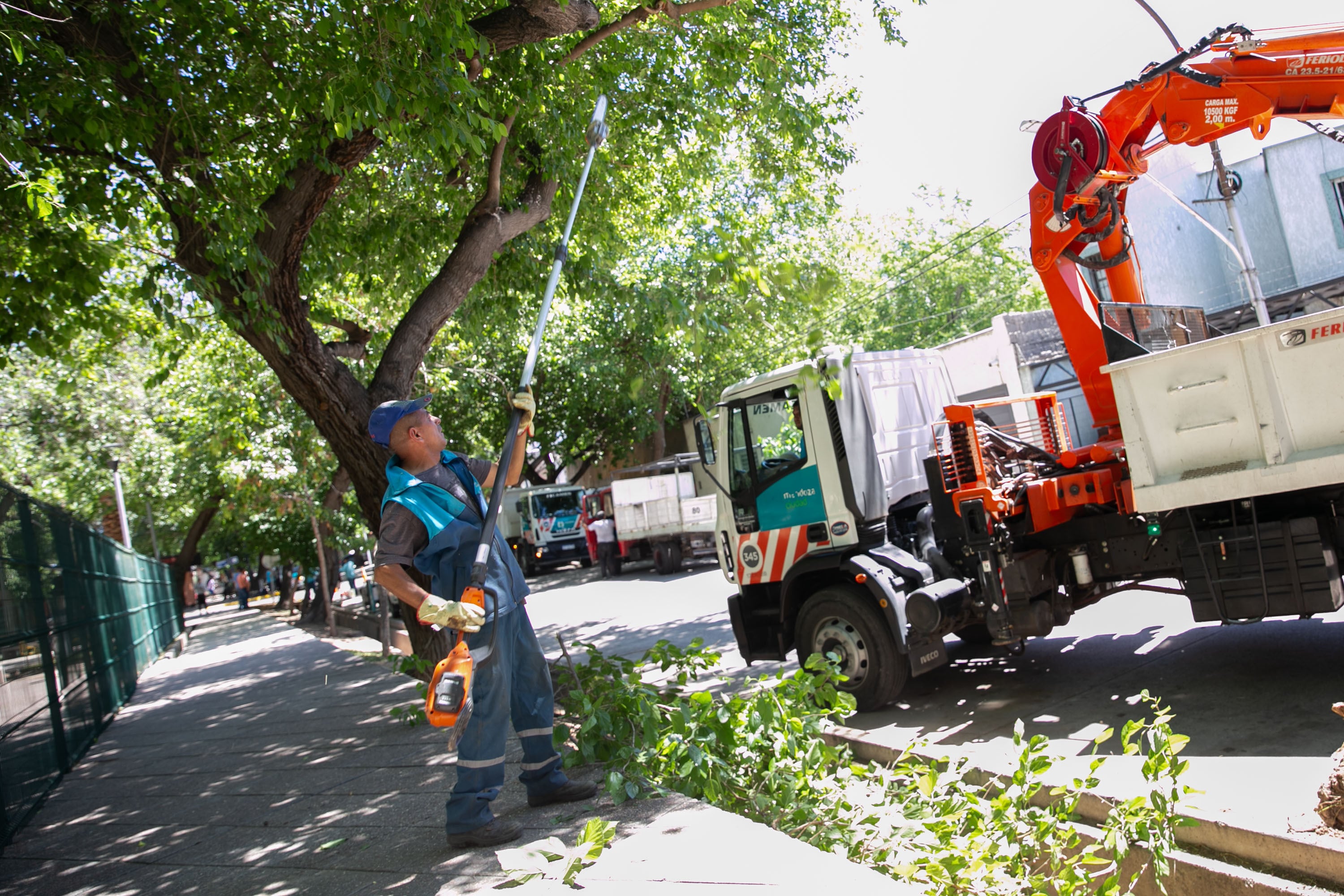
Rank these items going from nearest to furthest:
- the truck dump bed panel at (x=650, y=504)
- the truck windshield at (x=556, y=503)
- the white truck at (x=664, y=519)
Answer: the white truck at (x=664, y=519), the truck dump bed panel at (x=650, y=504), the truck windshield at (x=556, y=503)

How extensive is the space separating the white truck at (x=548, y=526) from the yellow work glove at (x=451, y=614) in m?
26.9

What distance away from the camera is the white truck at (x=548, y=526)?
30344 mm

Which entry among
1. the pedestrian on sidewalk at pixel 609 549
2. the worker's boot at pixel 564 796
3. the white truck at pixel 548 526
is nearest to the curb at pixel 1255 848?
the worker's boot at pixel 564 796

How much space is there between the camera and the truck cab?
683 centimetres

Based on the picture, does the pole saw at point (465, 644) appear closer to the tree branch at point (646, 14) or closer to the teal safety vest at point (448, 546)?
the teal safety vest at point (448, 546)

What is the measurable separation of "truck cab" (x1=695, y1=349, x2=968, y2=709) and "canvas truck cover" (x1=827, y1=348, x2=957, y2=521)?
0.4 inches

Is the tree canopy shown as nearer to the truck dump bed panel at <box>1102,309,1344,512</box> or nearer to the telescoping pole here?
the telescoping pole

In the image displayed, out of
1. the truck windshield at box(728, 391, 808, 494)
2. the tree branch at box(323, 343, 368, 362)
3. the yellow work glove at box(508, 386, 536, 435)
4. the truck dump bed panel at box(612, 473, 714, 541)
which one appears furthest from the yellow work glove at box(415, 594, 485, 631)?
the truck dump bed panel at box(612, 473, 714, 541)

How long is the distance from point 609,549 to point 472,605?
21.4 m

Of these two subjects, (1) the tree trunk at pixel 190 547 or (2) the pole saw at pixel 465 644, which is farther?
(1) the tree trunk at pixel 190 547

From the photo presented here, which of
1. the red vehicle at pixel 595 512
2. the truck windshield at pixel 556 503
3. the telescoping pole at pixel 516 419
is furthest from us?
the truck windshield at pixel 556 503

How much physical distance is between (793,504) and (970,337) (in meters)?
19.4

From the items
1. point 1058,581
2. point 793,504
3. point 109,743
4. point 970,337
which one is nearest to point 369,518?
point 793,504

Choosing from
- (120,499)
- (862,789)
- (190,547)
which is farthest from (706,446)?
(190,547)
